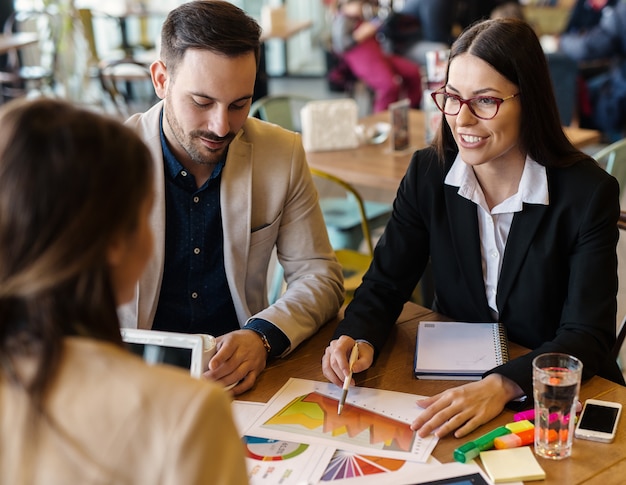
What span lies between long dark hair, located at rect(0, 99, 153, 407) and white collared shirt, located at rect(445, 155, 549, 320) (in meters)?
1.09

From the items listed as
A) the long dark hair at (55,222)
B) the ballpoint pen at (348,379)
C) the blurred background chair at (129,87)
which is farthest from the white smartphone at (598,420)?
the blurred background chair at (129,87)

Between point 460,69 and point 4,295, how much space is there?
116cm

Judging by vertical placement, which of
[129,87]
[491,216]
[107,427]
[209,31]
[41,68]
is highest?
[209,31]

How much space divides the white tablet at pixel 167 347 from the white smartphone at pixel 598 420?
0.62 metres

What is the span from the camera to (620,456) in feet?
4.13

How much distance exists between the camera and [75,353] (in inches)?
30.5

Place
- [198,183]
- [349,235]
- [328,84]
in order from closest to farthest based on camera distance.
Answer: [198,183]
[349,235]
[328,84]

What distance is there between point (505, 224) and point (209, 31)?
0.75 metres

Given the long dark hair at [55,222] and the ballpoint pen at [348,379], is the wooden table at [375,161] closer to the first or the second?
the ballpoint pen at [348,379]

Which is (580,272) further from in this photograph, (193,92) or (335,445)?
(193,92)

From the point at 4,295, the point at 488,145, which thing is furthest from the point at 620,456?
the point at 4,295

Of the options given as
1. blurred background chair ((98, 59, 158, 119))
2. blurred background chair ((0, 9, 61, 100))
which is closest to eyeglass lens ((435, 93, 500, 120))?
blurred background chair ((98, 59, 158, 119))

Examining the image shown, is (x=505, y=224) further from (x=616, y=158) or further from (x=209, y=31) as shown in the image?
(x=616, y=158)

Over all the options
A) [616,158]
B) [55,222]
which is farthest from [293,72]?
[55,222]
